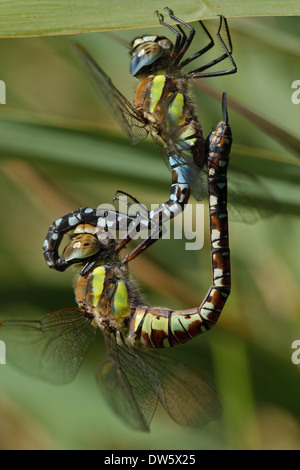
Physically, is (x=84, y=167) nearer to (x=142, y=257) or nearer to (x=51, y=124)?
(x=51, y=124)

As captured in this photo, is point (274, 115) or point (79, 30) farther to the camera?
point (274, 115)

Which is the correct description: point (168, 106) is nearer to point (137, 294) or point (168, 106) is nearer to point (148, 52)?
point (148, 52)

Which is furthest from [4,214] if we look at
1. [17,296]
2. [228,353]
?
[228,353]

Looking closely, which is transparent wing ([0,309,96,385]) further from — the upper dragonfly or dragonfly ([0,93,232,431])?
the upper dragonfly
